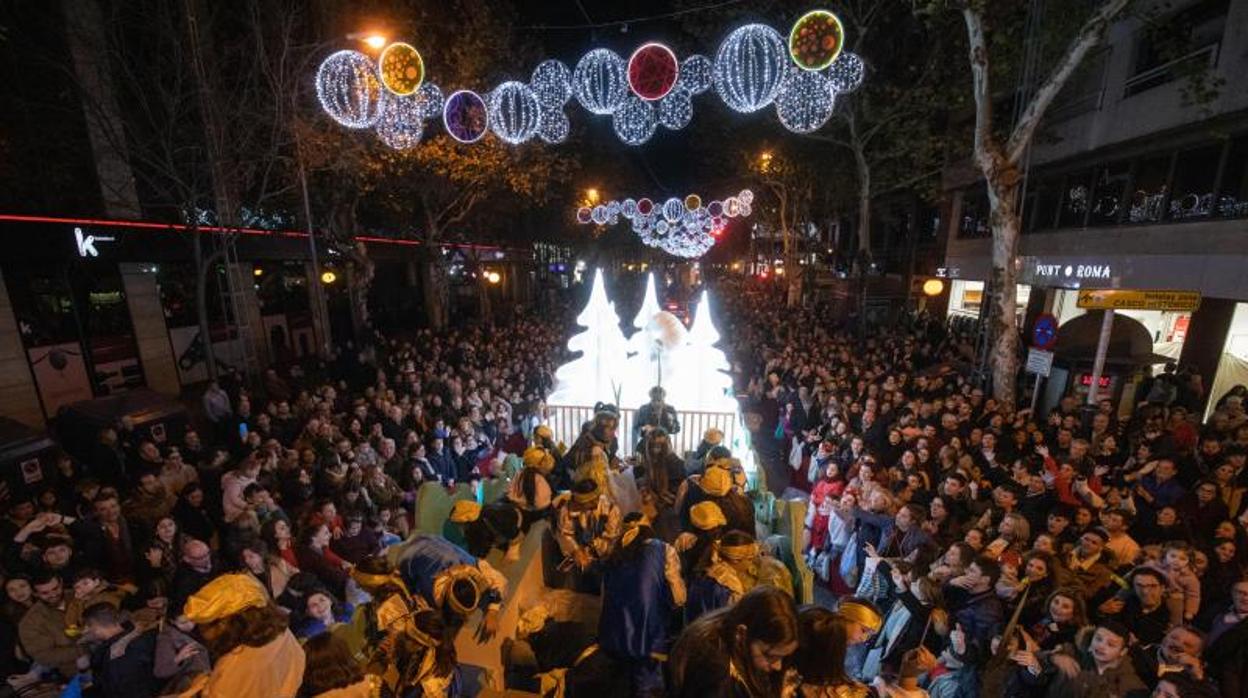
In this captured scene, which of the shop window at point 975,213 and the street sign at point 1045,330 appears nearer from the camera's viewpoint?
the street sign at point 1045,330

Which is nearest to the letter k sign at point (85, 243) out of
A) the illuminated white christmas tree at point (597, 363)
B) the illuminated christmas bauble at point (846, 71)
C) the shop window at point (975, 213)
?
the illuminated white christmas tree at point (597, 363)

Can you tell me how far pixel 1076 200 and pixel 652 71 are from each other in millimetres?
14471

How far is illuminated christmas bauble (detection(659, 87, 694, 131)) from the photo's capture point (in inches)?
369

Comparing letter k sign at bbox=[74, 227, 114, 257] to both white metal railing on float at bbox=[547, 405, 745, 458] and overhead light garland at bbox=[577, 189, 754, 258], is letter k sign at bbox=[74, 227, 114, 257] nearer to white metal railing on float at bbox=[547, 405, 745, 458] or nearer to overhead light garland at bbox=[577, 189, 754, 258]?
white metal railing on float at bbox=[547, 405, 745, 458]

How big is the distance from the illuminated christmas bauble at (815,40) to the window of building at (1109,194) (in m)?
11.6

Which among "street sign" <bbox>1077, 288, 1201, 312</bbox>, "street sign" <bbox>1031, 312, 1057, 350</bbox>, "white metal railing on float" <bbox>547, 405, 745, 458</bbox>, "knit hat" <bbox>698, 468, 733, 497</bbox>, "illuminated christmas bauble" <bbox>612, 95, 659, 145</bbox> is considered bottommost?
"white metal railing on float" <bbox>547, 405, 745, 458</bbox>

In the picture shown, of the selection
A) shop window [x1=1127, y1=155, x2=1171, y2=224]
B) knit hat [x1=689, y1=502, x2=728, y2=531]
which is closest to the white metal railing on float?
knit hat [x1=689, y1=502, x2=728, y2=531]

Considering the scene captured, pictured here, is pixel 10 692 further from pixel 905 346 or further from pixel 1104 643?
pixel 905 346

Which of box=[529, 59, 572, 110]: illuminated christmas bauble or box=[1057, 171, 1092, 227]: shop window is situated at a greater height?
box=[529, 59, 572, 110]: illuminated christmas bauble

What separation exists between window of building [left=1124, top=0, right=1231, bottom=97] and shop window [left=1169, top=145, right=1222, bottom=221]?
1.72 metres

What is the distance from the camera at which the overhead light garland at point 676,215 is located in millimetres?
19531

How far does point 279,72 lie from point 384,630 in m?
11.3

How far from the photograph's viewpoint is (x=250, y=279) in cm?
1641

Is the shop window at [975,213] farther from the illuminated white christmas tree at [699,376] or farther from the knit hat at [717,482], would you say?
the knit hat at [717,482]
